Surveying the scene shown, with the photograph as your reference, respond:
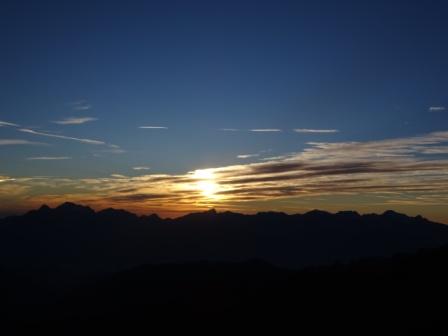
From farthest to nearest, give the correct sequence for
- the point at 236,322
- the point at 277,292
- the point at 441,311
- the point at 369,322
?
the point at 277,292
the point at 236,322
the point at 369,322
the point at 441,311

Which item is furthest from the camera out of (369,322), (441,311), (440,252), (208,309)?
(208,309)

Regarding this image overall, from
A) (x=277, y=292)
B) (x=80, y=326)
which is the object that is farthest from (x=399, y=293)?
(x=80, y=326)

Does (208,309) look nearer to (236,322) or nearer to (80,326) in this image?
(236,322)

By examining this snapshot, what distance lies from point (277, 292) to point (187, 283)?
106757mm

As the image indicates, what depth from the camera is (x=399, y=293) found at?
70312 mm

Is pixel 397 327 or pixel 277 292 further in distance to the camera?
pixel 277 292

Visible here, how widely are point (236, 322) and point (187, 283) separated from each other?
11231 centimetres

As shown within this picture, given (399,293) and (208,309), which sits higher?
(399,293)

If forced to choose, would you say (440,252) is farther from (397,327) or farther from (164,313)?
(164,313)

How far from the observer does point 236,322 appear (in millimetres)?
90750

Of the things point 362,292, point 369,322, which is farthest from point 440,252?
point 369,322

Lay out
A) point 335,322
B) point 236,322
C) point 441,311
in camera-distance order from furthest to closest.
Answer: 1. point 236,322
2. point 335,322
3. point 441,311

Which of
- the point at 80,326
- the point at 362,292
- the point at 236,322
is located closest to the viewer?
the point at 362,292

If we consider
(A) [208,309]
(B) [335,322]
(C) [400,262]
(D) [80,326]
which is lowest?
(D) [80,326]
